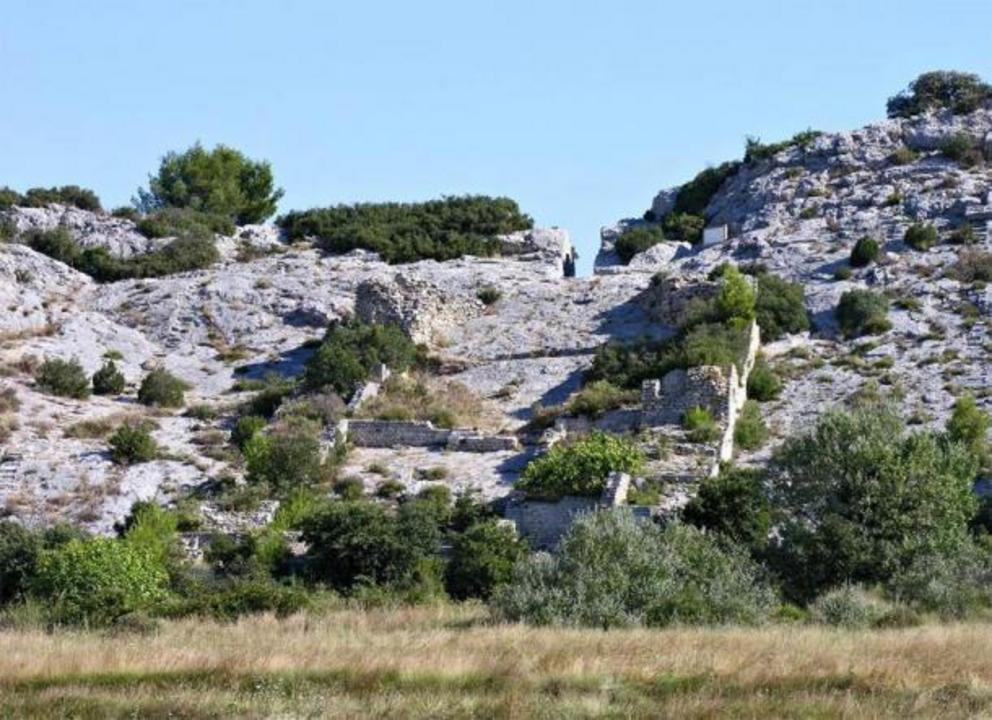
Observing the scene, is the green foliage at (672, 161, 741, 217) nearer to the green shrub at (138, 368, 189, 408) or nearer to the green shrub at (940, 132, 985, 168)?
the green shrub at (940, 132, 985, 168)

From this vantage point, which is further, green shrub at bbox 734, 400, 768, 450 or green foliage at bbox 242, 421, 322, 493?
green shrub at bbox 734, 400, 768, 450

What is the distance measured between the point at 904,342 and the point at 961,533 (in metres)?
17.0

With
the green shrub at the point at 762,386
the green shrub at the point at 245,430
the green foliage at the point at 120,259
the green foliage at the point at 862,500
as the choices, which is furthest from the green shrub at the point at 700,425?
the green foliage at the point at 120,259

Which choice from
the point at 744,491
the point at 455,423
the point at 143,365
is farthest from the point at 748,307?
the point at 143,365

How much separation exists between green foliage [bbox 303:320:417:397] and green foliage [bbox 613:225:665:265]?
1732 cm

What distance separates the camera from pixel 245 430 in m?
40.5

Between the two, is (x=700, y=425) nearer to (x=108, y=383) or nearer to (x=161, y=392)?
(x=161, y=392)

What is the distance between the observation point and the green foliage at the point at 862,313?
4775 cm

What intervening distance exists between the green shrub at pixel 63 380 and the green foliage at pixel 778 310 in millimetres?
18773

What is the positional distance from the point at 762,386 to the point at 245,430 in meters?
13.3

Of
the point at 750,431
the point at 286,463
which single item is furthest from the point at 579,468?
the point at 286,463

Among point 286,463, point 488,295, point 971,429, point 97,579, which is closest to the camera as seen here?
point 97,579

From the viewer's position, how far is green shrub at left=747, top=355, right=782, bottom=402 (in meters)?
43.0

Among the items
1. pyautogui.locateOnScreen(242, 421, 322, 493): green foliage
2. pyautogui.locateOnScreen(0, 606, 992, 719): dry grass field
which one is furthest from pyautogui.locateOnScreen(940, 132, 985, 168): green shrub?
pyautogui.locateOnScreen(0, 606, 992, 719): dry grass field
